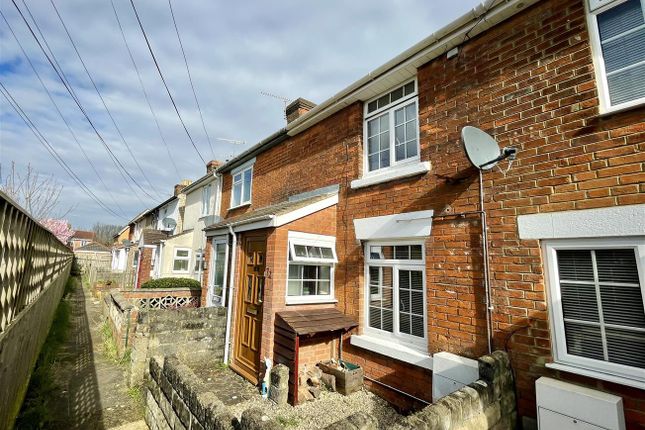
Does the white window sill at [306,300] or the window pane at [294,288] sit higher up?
the window pane at [294,288]

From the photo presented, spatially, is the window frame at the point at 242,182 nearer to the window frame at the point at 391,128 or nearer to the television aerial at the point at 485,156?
the window frame at the point at 391,128

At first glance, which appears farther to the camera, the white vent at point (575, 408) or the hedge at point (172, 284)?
the hedge at point (172, 284)

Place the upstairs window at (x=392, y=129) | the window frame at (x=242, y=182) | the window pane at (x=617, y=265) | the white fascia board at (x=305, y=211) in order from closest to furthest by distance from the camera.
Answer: the window pane at (x=617, y=265)
the upstairs window at (x=392, y=129)
the white fascia board at (x=305, y=211)
the window frame at (x=242, y=182)

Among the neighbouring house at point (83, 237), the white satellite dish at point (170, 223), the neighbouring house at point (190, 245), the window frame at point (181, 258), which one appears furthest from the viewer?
the neighbouring house at point (83, 237)

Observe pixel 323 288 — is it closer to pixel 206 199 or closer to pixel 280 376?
pixel 280 376

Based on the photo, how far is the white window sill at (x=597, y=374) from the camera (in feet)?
10.1

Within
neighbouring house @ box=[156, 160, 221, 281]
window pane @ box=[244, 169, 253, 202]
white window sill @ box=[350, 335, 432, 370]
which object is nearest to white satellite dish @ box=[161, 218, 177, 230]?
neighbouring house @ box=[156, 160, 221, 281]

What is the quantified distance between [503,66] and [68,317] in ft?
48.1

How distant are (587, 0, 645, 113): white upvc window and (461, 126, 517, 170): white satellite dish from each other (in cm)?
113

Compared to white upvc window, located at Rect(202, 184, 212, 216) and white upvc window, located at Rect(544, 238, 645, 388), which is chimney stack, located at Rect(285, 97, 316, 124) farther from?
white upvc window, located at Rect(544, 238, 645, 388)

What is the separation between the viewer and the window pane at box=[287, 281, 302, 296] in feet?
20.9

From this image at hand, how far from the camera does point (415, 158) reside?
18.5ft

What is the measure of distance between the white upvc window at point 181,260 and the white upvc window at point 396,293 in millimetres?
12833

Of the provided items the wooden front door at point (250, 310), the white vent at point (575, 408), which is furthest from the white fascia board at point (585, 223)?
the wooden front door at point (250, 310)
